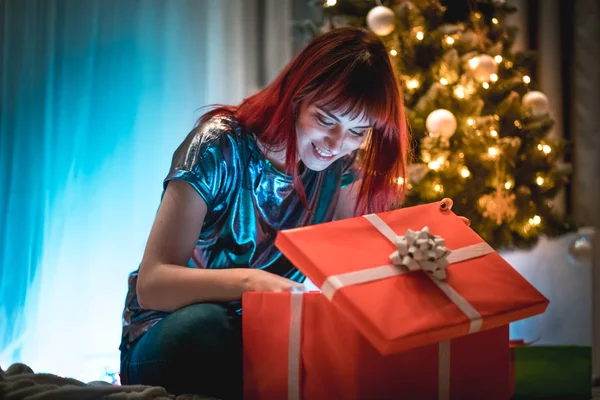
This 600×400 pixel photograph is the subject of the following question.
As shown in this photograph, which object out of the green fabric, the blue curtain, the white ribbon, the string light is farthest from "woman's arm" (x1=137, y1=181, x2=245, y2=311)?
the string light

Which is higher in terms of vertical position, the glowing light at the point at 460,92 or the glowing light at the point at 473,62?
the glowing light at the point at 473,62

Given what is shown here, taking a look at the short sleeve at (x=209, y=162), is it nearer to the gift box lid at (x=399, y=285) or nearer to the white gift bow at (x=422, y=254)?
the gift box lid at (x=399, y=285)

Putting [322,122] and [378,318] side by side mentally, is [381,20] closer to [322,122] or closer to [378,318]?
[322,122]

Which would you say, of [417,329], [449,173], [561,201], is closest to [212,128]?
[417,329]

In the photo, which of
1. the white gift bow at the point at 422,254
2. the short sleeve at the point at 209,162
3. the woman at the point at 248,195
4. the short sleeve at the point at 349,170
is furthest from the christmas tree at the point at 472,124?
the white gift bow at the point at 422,254

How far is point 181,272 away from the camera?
1.06m

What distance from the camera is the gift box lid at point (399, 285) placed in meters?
0.87

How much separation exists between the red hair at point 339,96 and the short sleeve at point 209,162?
61 mm

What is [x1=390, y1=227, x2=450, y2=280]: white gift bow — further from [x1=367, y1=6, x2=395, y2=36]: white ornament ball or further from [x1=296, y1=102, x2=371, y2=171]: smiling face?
[x1=367, y1=6, x2=395, y2=36]: white ornament ball

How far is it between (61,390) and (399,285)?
526 mm

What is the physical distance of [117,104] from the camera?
2.13 metres

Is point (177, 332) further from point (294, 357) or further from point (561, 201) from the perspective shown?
point (561, 201)

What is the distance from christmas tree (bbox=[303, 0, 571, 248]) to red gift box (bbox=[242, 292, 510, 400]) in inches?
39.7

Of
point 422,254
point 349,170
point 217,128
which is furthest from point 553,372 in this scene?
point 217,128
